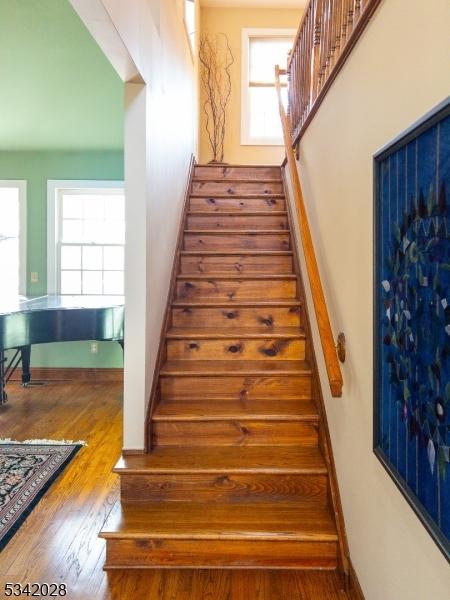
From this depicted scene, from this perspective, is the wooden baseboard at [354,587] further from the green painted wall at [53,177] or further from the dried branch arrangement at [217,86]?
the dried branch arrangement at [217,86]

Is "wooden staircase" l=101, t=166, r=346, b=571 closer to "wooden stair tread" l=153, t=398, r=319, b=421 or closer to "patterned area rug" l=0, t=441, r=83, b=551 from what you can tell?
"wooden stair tread" l=153, t=398, r=319, b=421

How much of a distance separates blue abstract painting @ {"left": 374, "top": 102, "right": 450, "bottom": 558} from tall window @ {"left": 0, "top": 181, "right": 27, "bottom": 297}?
4.40m

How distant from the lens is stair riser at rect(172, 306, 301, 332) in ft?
9.47

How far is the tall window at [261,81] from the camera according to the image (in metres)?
5.35

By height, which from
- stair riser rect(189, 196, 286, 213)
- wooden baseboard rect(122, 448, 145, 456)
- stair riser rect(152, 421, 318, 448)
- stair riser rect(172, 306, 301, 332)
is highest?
stair riser rect(189, 196, 286, 213)

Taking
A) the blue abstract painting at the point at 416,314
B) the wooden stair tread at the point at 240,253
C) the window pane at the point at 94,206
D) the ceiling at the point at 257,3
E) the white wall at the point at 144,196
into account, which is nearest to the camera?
the blue abstract painting at the point at 416,314

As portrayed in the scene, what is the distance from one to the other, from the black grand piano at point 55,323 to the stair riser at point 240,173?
1.66 meters

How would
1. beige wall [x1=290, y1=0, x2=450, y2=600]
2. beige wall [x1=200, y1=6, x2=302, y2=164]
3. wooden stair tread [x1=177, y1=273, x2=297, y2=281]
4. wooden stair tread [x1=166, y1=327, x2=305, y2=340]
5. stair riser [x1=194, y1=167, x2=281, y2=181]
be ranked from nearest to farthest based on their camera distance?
beige wall [x1=290, y1=0, x2=450, y2=600] → wooden stair tread [x1=166, y1=327, x2=305, y2=340] → wooden stair tread [x1=177, y1=273, x2=297, y2=281] → stair riser [x1=194, y1=167, x2=281, y2=181] → beige wall [x1=200, y1=6, x2=302, y2=164]

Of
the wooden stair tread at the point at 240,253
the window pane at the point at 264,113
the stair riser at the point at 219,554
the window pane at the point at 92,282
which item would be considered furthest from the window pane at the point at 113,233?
the stair riser at the point at 219,554

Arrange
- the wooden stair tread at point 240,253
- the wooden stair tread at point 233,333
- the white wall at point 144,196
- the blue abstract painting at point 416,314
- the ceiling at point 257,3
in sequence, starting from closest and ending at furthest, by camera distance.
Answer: the blue abstract painting at point 416,314 → the white wall at point 144,196 → the wooden stair tread at point 233,333 → the wooden stair tread at point 240,253 → the ceiling at point 257,3

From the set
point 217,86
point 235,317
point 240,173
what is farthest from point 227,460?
point 217,86

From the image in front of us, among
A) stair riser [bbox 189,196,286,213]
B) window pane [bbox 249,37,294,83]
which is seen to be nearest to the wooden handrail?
stair riser [bbox 189,196,286,213]

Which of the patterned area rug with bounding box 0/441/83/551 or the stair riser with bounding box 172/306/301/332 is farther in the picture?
the stair riser with bounding box 172/306/301/332

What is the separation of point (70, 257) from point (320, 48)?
3450 millimetres
